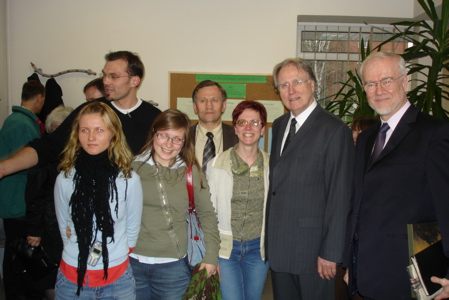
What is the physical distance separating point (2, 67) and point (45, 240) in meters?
2.59

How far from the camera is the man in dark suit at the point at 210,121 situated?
2.40 m

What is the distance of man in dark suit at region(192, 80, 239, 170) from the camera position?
94.5 inches

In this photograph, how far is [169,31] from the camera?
A: 3.96 metres

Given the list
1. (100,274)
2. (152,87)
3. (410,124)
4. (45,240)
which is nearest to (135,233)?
(100,274)

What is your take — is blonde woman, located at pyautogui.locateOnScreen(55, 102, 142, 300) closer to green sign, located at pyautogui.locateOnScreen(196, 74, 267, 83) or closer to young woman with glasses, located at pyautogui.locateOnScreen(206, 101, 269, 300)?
young woman with glasses, located at pyautogui.locateOnScreen(206, 101, 269, 300)

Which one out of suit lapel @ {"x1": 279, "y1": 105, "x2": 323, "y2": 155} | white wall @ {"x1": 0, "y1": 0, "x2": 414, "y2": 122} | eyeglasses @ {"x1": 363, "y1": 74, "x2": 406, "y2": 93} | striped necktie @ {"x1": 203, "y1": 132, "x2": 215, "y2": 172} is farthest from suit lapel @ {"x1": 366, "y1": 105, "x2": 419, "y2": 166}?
white wall @ {"x1": 0, "y1": 0, "x2": 414, "y2": 122}

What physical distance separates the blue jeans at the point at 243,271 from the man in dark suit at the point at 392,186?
1.71 feet

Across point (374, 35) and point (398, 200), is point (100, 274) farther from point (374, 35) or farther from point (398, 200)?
point (374, 35)

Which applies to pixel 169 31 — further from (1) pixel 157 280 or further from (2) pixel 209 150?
(1) pixel 157 280

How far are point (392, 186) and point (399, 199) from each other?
0.06 meters

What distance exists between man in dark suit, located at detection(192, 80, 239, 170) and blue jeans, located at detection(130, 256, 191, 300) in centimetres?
81

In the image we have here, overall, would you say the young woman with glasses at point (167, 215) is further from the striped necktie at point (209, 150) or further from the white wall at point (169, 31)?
the white wall at point (169, 31)

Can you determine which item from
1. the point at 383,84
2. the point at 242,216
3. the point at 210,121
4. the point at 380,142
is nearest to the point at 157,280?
the point at 242,216

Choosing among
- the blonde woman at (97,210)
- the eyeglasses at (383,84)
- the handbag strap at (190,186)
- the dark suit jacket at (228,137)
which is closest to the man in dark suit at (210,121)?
the dark suit jacket at (228,137)
